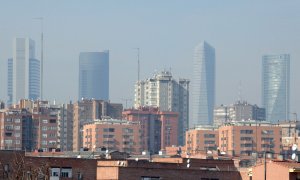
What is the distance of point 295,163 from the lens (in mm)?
87938

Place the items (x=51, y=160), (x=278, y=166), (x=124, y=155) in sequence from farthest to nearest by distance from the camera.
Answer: (x=124, y=155) → (x=51, y=160) → (x=278, y=166)

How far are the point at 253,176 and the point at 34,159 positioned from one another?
1378 centimetres

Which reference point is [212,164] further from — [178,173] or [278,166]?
[278,166]

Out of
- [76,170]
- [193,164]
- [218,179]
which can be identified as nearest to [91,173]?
[76,170]

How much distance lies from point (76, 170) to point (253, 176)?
11.3 m

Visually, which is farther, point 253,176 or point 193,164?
point 193,164

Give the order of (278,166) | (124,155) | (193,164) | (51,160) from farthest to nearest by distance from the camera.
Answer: (124,155)
(193,164)
(51,160)
(278,166)

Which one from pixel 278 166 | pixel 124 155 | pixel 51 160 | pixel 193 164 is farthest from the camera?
pixel 124 155

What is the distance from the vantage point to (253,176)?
9575 cm

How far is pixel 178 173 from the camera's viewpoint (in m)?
95.2

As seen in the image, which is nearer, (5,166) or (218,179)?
(5,166)

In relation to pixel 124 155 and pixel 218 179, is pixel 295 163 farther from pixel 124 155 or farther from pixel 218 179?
pixel 124 155

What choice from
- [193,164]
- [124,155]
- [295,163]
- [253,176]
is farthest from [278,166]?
[124,155]

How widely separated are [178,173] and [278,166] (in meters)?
9.65
